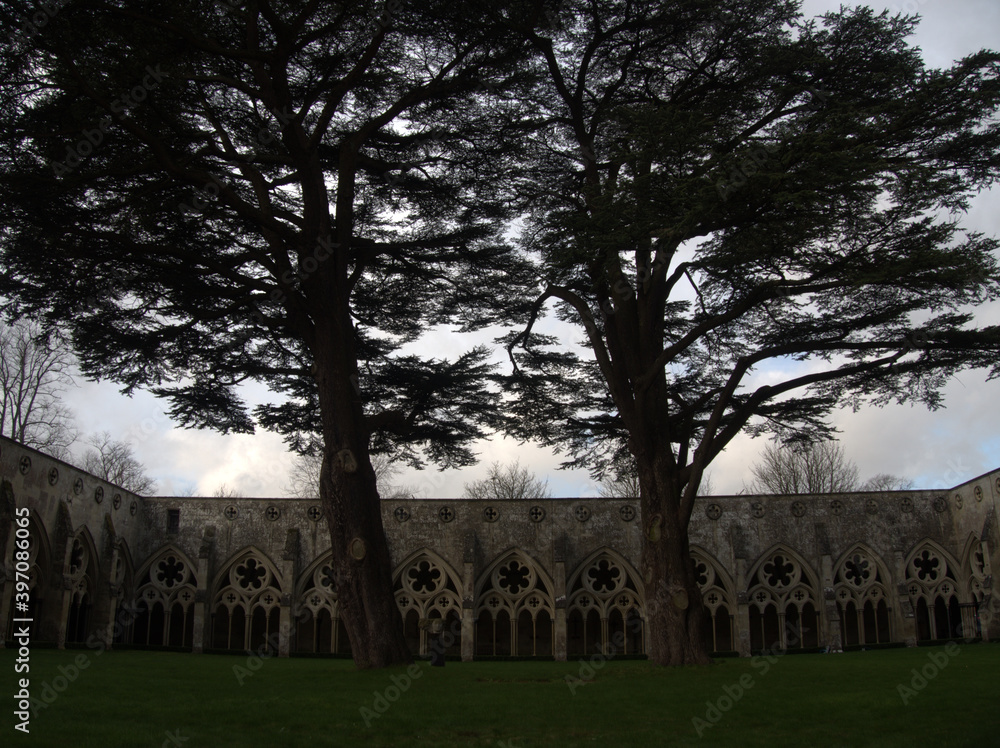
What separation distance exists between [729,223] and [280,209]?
261 inches

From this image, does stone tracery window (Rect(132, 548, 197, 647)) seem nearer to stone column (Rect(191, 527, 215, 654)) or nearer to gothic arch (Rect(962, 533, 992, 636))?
stone column (Rect(191, 527, 215, 654))

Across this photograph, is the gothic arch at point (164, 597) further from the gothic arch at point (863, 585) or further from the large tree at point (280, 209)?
the gothic arch at point (863, 585)

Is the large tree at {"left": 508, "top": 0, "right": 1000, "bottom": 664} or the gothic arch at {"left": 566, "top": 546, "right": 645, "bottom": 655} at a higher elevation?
the large tree at {"left": 508, "top": 0, "right": 1000, "bottom": 664}

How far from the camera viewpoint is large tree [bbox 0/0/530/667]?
10531mm

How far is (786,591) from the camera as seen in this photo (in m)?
22.0

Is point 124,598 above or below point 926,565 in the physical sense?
below

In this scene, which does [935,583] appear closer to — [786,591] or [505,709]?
[786,591]

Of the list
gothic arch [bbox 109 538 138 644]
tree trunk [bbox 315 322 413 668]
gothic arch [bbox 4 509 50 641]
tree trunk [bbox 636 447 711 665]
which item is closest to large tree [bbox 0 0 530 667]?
tree trunk [bbox 315 322 413 668]

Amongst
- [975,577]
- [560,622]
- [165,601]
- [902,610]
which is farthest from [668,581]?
[165,601]

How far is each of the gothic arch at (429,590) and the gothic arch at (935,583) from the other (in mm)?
10923

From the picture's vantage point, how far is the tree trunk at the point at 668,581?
12.5 m

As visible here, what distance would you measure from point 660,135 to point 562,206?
4.50 m

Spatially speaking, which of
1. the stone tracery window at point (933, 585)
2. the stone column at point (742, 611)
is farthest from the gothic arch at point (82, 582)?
the stone tracery window at point (933, 585)

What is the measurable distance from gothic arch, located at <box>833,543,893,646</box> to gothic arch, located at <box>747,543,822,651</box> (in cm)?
62
